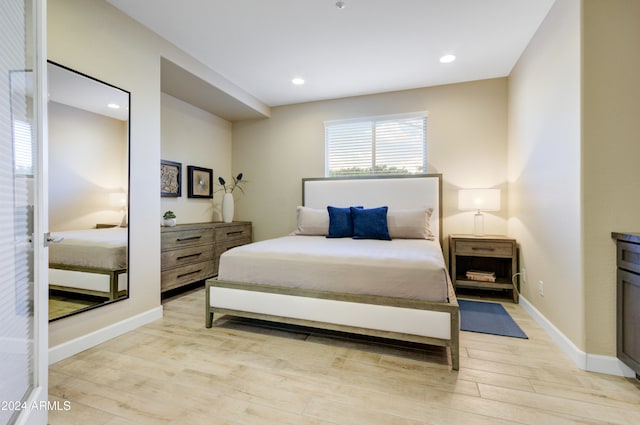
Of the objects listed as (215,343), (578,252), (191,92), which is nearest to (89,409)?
(215,343)

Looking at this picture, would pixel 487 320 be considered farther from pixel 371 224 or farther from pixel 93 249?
pixel 93 249

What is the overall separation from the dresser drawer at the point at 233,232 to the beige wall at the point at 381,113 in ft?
0.72

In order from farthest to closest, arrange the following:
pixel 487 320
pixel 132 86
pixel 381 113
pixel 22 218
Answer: pixel 381 113, pixel 487 320, pixel 132 86, pixel 22 218

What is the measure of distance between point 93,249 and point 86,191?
45 centimetres

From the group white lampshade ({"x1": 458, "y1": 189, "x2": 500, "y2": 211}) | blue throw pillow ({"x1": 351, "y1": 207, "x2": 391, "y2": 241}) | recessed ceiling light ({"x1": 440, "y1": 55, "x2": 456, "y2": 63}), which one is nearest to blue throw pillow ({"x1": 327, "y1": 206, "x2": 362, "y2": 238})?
blue throw pillow ({"x1": 351, "y1": 207, "x2": 391, "y2": 241})

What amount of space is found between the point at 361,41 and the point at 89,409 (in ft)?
11.4

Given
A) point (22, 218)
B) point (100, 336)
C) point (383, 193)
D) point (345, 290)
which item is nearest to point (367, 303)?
point (345, 290)

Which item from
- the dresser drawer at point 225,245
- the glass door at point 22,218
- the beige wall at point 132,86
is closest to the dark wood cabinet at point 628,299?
the glass door at point 22,218

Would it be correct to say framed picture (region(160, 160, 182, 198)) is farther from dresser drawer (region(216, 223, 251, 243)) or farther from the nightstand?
the nightstand

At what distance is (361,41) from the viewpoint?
2.88 meters

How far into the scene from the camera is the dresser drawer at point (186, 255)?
10.3 feet

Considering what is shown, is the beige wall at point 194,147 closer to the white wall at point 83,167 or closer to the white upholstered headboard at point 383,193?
the white wall at point 83,167

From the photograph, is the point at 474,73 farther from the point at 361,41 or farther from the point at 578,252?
the point at 578,252

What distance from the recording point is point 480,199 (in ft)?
11.2
